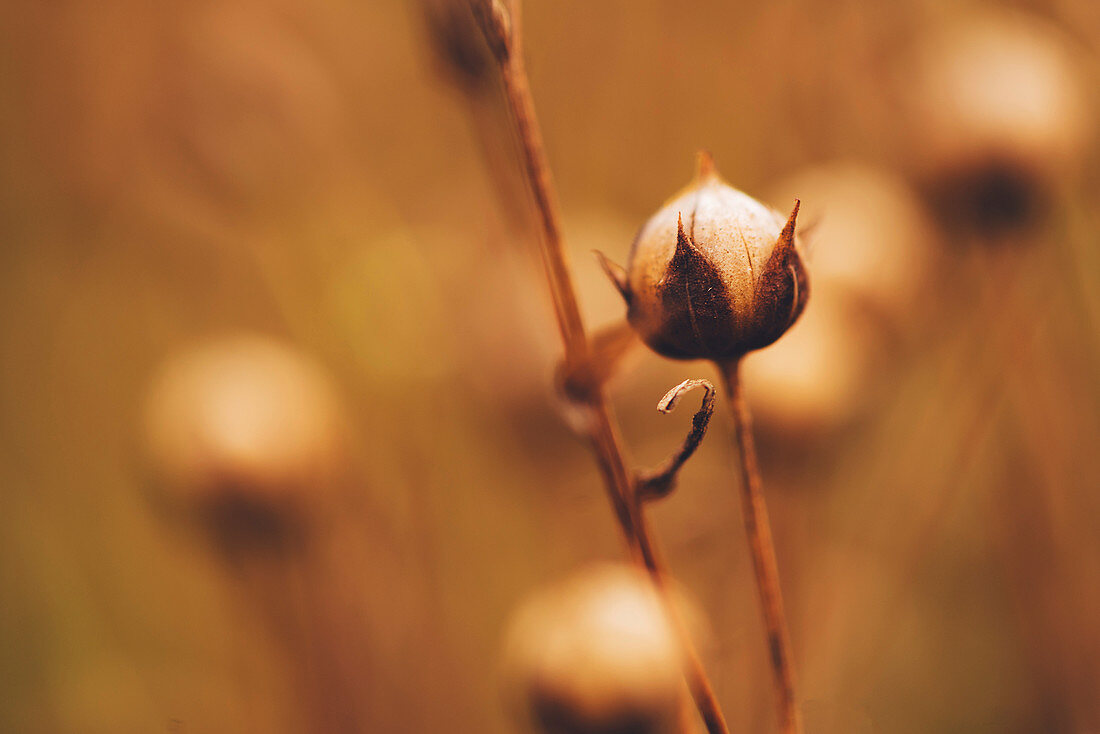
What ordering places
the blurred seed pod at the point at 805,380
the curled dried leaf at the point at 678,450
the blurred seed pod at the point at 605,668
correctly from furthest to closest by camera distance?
the blurred seed pod at the point at 805,380 → the blurred seed pod at the point at 605,668 → the curled dried leaf at the point at 678,450

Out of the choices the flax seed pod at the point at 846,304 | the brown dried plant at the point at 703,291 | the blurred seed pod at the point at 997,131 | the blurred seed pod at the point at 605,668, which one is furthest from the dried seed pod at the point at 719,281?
the blurred seed pod at the point at 997,131

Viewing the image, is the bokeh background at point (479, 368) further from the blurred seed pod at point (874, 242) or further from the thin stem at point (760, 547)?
the thin stem at point (760, 547)

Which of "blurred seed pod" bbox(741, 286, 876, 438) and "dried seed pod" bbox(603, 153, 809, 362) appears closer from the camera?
"dried seed pod" bbox(603, 153, 809, 362)

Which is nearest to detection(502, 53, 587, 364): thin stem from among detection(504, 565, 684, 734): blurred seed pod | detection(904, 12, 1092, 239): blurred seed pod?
detection(504, 565, 684, 734): blurred seed pod

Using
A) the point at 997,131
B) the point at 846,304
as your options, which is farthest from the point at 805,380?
the point at 997,131

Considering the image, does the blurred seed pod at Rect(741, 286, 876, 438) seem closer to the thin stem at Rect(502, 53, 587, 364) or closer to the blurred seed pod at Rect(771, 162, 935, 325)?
the blurred seed pod at Rect(771, 162, 935, 325)

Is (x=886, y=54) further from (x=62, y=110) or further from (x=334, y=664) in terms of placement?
(x=62, y=110)

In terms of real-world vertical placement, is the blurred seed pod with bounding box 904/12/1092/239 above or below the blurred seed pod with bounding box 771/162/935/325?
above
